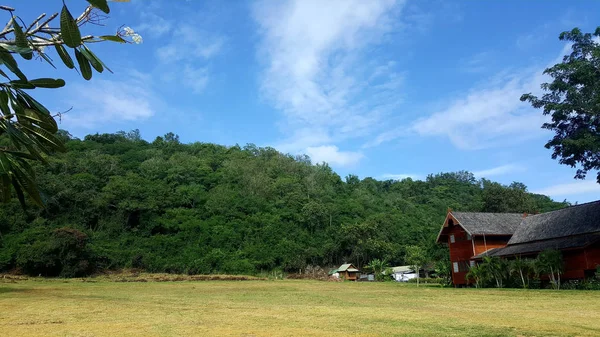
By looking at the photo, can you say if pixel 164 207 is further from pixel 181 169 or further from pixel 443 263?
pixel 443 263

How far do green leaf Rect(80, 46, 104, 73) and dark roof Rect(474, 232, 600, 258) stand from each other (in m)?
29.9

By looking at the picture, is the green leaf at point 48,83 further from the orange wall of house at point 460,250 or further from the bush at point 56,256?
the bush at point 56,256

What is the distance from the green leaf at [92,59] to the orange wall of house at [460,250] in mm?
35701

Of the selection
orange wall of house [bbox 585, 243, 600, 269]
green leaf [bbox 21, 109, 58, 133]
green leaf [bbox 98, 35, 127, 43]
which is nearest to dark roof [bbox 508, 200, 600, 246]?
orange wall of house [bbox 585, 243, 600, 269]

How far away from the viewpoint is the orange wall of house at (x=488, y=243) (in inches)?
1355

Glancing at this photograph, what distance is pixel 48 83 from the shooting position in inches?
123

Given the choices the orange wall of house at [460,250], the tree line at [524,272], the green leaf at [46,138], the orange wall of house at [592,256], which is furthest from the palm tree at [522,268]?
the green leaf at [46,138]

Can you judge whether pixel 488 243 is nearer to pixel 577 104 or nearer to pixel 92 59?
pixel 577 104

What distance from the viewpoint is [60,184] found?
2288 inches

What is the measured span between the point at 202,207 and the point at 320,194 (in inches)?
880

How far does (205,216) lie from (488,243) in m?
44.1

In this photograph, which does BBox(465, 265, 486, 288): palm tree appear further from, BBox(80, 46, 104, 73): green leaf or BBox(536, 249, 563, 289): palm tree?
BBox(80, 46, 104, 73): green leaf

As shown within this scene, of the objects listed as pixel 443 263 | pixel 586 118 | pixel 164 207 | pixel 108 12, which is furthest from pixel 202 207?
pixel 108 12

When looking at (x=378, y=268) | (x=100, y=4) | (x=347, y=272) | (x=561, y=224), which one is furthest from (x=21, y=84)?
(x=347, y=272)
